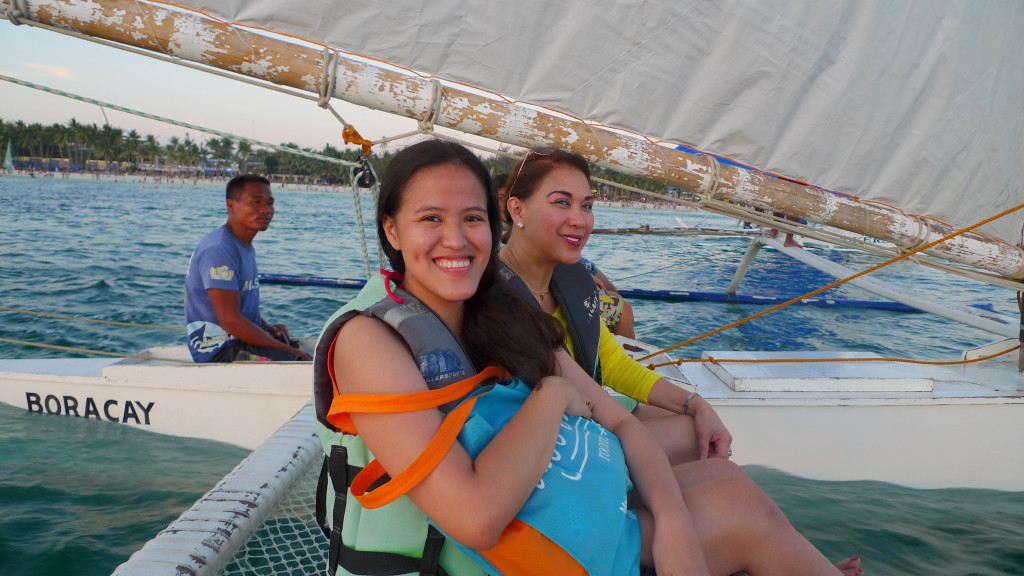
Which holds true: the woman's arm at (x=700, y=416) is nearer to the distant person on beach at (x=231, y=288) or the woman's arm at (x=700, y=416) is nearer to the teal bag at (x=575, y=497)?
the teal bag at (x=575, y=497)

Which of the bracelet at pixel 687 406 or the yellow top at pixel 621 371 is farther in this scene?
the yellow top at pixel 621 371

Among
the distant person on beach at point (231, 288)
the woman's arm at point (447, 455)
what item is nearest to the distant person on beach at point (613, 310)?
the distant person on beach at point (231, 288)

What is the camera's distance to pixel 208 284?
365 centimetres

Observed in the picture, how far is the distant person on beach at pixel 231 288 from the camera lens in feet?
12.0

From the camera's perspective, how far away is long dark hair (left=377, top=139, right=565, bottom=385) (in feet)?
4.38

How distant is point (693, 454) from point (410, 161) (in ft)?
4.03

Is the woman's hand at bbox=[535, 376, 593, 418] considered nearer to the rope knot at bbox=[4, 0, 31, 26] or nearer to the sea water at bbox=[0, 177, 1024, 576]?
the sea water at bbox=[0, 177, 1024, 576]

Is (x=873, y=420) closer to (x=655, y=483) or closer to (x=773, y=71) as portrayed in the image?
(x=773, y=71)

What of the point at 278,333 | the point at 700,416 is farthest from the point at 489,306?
the point at 278,333

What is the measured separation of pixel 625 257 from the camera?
54.1ft

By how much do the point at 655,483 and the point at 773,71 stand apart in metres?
2.01

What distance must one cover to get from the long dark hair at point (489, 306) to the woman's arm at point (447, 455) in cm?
22

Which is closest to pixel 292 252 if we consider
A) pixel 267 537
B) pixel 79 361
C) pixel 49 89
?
pixel 79 361

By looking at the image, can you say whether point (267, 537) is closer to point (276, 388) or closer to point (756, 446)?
point (276, 388)
